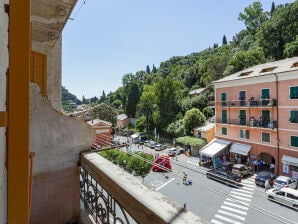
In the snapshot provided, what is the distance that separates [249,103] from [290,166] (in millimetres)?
6558

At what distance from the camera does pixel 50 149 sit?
2545mm

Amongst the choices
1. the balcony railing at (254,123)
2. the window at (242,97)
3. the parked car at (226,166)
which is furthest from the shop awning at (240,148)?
the window at (242,97)

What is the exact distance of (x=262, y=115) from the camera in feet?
72.7

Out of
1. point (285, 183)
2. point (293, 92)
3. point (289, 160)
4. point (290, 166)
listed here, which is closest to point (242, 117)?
point (293, 92)

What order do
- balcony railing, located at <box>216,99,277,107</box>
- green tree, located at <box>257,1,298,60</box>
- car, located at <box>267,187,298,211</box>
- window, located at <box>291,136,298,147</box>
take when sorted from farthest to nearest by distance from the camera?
1. green tree, located at <box>257,1,298,60</box>
2. balcony railing, located at <box>216,99,277,107</box>
3. window, located at <box>291,136,298,147</box>
4. car, located at <box>267,187,298,211</box>

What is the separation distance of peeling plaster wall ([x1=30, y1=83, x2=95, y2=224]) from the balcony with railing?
→ 21402mm

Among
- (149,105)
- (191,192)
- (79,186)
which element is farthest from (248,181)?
(149,105)

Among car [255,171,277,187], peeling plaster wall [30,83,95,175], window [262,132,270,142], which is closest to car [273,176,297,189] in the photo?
car [255,171,277,187]

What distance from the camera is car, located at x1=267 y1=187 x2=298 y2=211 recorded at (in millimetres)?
14984

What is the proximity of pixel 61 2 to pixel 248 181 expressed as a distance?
2104 cm

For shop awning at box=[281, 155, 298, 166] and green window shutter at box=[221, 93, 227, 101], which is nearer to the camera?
shop awning at box=[281, 155, 298, 166]

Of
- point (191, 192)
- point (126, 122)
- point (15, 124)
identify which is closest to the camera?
point (15, 124)

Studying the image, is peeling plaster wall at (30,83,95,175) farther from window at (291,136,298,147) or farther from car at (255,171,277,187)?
window at (291,136,298,147)

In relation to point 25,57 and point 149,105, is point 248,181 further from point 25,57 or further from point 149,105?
point 149,105
